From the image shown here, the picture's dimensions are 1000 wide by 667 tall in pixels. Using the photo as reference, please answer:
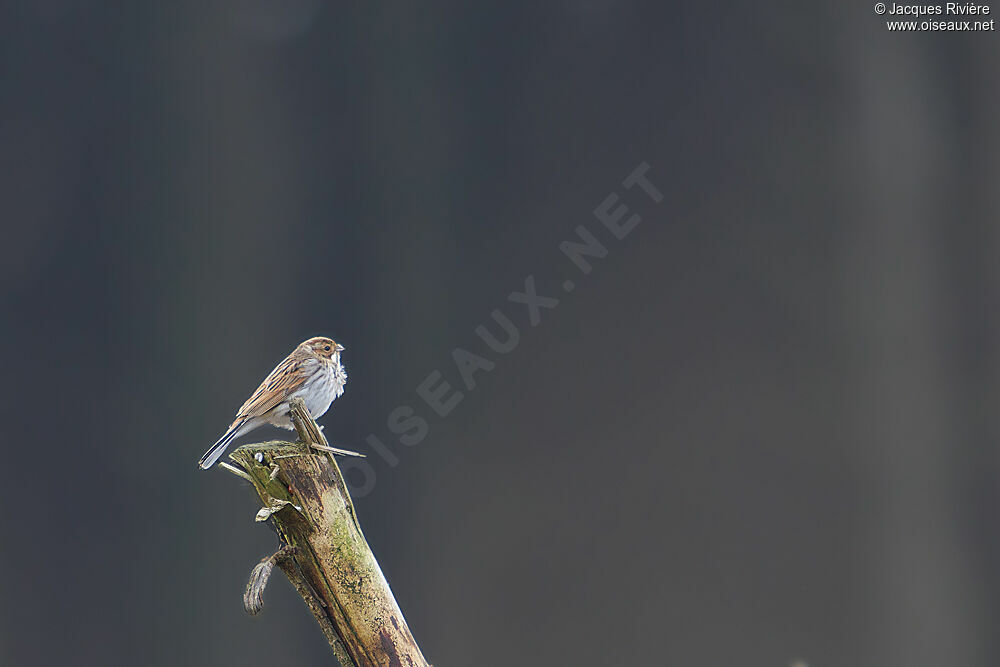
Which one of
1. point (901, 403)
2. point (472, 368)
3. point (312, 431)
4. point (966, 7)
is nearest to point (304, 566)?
point (312, 431)

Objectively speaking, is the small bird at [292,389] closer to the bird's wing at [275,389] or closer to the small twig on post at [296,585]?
the bird's wing at [275,389]

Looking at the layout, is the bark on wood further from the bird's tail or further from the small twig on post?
the bird's tail

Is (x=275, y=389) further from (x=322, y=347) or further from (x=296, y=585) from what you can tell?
(x=296, y=585)

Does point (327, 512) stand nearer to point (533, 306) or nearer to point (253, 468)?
point (253, 468)

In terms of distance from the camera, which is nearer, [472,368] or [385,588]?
[385,588]

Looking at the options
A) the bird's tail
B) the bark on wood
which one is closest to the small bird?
the bird's tail

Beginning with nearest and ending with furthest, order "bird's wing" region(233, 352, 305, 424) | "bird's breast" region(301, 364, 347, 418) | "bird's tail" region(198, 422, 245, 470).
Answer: "bird's tail" region(198, 422, 245, 470) < "bird's wing" region(233, 352, 305, 424) < "bird's breast" region(301, 364, 347, 418)
